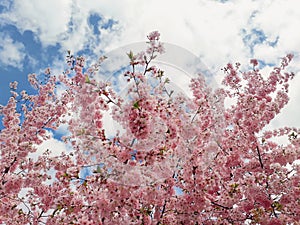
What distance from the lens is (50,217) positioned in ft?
23.9

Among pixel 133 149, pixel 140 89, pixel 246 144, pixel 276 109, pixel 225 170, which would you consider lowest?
pixel 133 149

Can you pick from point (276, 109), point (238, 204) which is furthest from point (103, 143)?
point (276, 109)

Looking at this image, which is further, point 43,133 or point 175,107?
point 43,133

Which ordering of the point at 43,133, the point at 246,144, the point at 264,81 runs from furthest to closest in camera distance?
1. the point at 264,81
2. the point at 43,133
3. the point at 246,144

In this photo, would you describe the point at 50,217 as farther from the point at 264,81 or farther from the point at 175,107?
the point at 264,81

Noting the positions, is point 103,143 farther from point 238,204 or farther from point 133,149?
point 238,204

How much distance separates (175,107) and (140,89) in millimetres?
960

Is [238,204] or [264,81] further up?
[264,81]

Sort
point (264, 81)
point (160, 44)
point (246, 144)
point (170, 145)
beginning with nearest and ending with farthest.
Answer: point (170, 145), point (160, 44), point (246, 144), point (264, 81)

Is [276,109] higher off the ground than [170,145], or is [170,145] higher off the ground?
[276,109]

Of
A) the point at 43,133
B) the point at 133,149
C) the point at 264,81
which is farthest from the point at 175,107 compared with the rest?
the point at 264,81

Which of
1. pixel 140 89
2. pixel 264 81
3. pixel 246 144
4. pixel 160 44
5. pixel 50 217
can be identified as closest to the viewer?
pixel 140 89

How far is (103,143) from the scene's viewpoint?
17.2 ft

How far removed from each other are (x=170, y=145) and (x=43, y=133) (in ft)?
20.9
